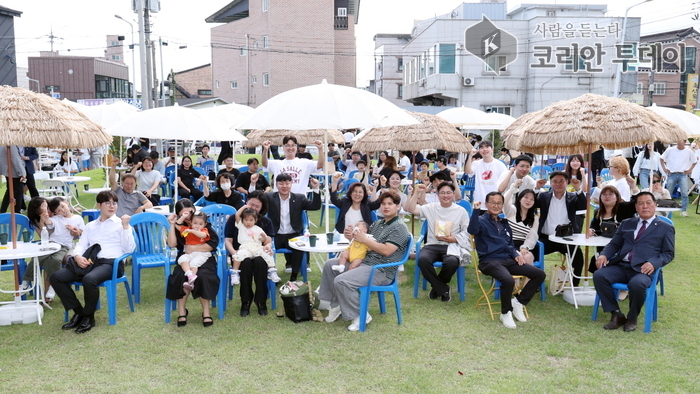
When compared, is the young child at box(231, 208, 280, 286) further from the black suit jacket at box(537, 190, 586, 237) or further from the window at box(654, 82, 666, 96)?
the window at box(654, 82, 666, 96)

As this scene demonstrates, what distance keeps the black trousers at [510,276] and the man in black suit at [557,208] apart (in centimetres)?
102

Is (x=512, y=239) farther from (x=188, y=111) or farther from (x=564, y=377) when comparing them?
(x=188, y=111)

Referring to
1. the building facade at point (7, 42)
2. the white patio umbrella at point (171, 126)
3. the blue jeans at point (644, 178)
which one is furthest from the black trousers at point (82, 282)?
the building facade at point (7, 42)

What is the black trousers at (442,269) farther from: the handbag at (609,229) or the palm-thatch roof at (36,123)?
the palm-thatch roof at (36,123)

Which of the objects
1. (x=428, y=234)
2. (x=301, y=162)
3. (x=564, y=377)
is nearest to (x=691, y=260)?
(x=428, y=234)

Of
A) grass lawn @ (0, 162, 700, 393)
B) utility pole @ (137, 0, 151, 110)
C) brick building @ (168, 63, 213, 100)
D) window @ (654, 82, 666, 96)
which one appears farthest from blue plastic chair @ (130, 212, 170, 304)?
brick building @ (168, 63, 213, 100)

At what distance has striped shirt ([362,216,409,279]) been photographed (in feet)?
19.5

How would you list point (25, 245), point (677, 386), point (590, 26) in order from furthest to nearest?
point (590, 26)
point (25, 245)
point (677, 386)

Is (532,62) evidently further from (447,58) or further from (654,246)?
(654,246)

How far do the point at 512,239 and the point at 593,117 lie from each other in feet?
5.08

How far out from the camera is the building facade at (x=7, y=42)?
37.2m

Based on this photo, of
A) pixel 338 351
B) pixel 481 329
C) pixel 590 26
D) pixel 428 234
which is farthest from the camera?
pixel 590 26

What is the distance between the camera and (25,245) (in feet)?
20.2

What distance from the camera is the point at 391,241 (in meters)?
5.92
